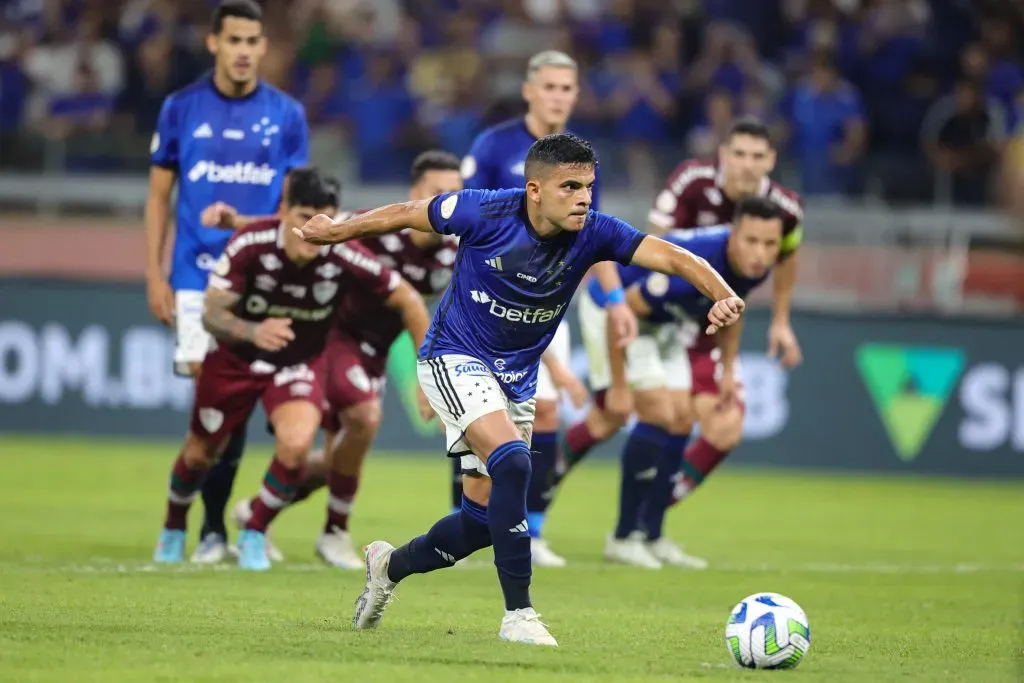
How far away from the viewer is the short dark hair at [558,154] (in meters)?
6.77

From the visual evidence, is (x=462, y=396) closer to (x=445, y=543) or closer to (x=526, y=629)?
(x=445, y=543)

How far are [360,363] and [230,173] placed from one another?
1.35 metres

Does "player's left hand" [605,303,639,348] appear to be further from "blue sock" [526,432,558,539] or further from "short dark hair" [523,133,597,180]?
"short dark hair" [523,133,597,180]

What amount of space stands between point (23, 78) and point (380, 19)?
4264 mm

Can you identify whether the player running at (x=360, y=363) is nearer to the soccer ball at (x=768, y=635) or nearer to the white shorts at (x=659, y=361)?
the white shorts at (x=659, y=361)

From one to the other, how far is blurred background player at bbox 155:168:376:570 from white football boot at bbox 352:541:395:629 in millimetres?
2131

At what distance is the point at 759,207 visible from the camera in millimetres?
10117

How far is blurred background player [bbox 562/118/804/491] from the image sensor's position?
429 inches

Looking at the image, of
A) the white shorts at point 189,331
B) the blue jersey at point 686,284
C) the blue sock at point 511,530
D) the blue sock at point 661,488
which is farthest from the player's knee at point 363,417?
the blue sock at point 511,530

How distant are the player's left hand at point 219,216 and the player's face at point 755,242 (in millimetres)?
2992

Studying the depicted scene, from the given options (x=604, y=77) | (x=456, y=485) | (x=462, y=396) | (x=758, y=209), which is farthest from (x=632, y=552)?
(x=604, y=77)

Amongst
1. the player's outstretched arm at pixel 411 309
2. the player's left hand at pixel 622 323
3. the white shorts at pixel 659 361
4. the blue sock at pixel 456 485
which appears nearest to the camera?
the player's left hand at pixel 622 323

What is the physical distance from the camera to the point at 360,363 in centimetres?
999

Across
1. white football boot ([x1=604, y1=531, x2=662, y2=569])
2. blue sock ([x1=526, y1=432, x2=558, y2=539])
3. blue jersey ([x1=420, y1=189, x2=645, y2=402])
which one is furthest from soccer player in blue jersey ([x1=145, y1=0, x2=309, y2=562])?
blue jersey ([x1=420, y1=189, x2=645, y2=402])
